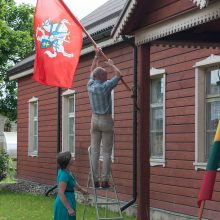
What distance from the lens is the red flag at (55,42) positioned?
10852mm

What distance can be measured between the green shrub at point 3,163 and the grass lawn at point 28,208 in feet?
14.5

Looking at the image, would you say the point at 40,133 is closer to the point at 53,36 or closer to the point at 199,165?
the point at 199,165

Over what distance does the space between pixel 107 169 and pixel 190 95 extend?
244 cm

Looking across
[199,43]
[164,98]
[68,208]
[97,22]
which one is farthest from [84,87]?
[68,208]

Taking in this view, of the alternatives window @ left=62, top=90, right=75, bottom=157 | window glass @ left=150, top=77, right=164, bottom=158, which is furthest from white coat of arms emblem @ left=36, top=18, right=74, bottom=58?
window @ left=62, top=90, right=75, bottom=157

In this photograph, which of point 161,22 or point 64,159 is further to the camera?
point 161,22

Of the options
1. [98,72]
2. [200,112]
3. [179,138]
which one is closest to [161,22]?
[98,72]

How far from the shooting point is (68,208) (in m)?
7.94

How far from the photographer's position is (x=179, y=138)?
487 inches

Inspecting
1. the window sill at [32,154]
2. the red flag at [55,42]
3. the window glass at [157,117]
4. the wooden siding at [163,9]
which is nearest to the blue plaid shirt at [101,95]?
the red flag at [55,42]

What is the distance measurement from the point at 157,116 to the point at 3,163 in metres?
12.2

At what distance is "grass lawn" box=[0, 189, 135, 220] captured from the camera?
1403 cm

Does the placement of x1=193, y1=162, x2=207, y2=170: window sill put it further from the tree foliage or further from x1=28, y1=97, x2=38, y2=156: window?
the tree foliage

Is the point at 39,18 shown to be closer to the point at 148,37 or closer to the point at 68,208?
the point at 148,37
